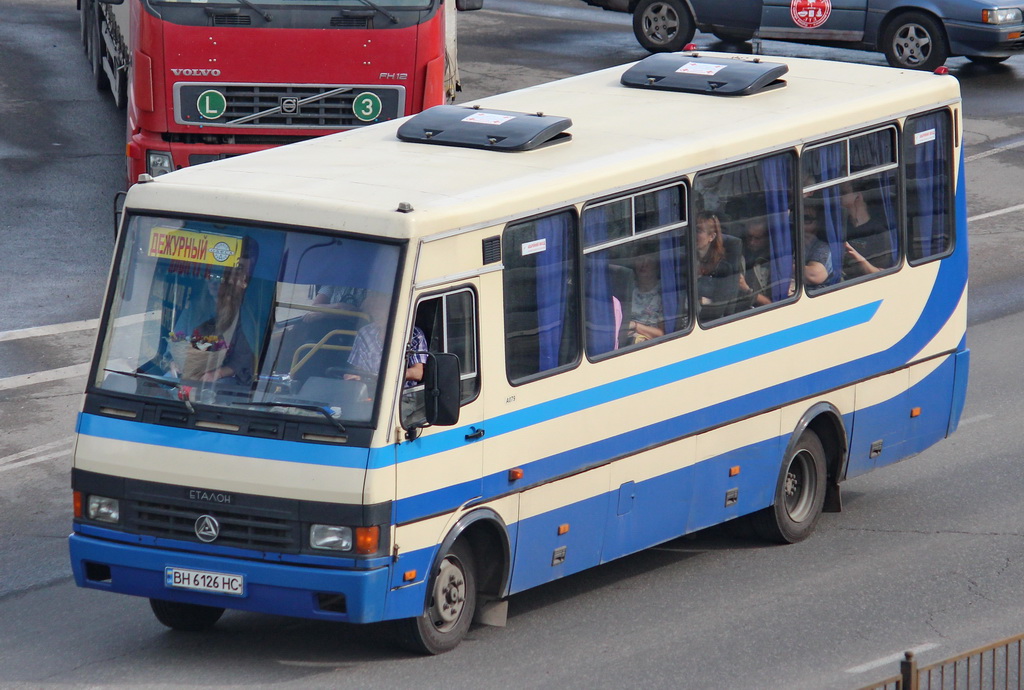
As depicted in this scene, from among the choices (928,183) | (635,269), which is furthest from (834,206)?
(635,269)

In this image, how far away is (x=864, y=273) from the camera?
11.6 meters

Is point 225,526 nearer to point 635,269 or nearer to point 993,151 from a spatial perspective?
point 635,269

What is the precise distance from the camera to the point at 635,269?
10.1 meters

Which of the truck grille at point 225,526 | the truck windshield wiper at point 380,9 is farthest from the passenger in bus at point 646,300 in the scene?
the truck windshield wiper at point 380,9

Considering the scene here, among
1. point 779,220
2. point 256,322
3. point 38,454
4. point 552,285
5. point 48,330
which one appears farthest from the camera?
point 48,330

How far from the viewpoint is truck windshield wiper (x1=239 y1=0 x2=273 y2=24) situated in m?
15.7

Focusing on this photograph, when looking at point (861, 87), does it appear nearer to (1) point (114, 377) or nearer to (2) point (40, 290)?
(1) point (114, 377)

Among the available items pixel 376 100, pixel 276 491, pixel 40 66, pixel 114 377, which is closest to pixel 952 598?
pixel 276 491

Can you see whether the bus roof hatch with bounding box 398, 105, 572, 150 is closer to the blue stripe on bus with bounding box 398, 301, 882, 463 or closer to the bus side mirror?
the blue stripe on bus with bounding box 398, 301, 882, 463

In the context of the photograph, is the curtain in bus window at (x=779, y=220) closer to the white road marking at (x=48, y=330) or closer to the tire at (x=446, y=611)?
the tire at (x=446, y=611)

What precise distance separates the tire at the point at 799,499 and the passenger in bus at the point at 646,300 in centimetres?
167

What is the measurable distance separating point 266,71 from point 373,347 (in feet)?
26.0

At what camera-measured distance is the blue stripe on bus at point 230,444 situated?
27.6ft

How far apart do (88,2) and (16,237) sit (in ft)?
23.9
